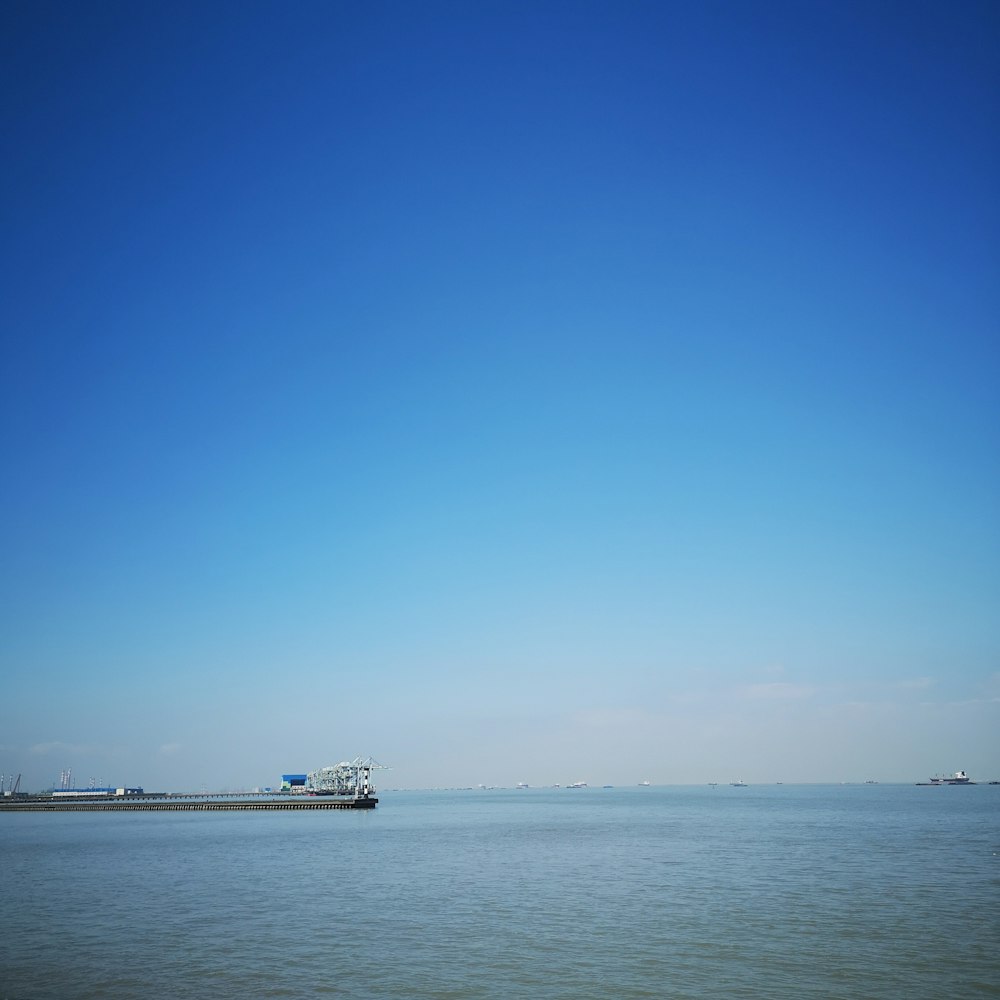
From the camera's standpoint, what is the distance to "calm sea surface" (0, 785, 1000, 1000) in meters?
23.8

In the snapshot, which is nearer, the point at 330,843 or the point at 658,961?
the point at 658,961

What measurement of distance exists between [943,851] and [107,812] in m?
154

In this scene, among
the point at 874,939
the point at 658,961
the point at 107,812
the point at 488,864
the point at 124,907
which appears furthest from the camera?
the point at 107,812

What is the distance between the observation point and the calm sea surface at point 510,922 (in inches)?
937

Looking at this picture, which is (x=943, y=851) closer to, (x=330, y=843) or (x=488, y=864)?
(x=488, y=864)

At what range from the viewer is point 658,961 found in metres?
25.9

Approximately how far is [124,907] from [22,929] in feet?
19.5

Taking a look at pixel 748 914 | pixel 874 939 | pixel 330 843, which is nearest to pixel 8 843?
pixel 330 843

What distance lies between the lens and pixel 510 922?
3284 centimetres

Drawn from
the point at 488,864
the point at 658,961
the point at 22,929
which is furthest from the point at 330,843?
the point at 658,961

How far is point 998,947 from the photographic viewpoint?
27.4m

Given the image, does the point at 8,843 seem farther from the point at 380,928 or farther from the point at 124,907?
the point at 380,928

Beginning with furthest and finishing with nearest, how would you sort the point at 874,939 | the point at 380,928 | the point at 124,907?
the point at 124,907 < the point at 380,928 < the point at 874,939

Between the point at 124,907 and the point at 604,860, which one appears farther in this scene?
the point at 604,860
